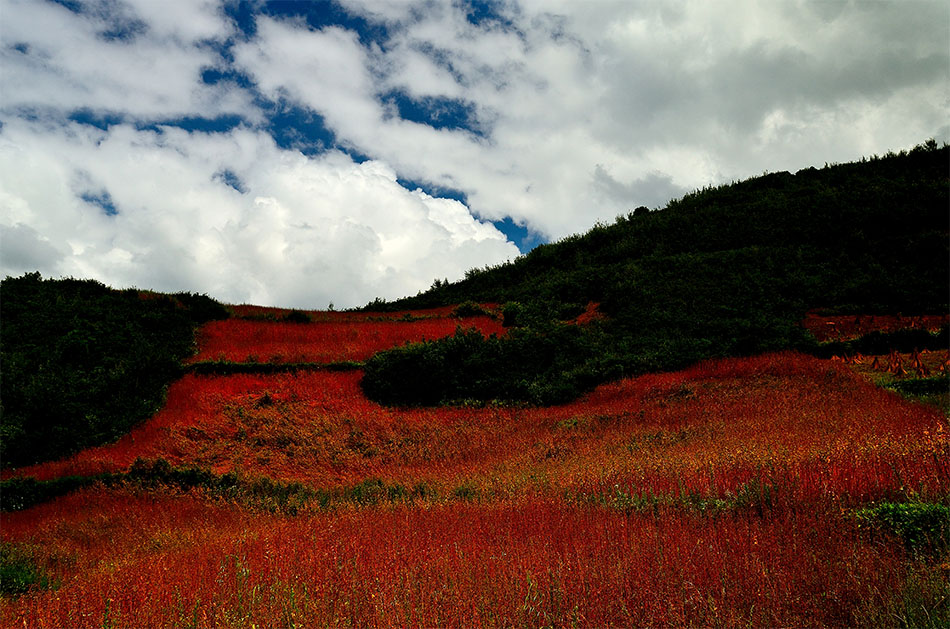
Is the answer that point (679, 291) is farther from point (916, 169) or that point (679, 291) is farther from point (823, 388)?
point (916, 169)

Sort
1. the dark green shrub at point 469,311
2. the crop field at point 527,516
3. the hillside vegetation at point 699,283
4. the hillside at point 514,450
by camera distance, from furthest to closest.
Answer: the dark green shrub at point 469,311, the hillside vegetation at point 699,283, the hillside at point 514,450, the crop field at point 527,516

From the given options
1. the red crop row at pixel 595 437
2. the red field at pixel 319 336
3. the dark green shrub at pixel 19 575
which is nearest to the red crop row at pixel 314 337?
the red field at pixel 319 336

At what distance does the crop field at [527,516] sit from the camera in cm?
442

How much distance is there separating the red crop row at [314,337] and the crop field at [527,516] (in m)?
4.99

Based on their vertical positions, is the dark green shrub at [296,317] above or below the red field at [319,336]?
above

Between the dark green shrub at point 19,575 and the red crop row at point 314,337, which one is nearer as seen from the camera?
the dark green shrub at point 19,575

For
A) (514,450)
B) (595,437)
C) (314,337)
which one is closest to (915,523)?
(595,437)

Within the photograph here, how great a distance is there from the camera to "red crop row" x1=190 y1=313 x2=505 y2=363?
76.6 feet

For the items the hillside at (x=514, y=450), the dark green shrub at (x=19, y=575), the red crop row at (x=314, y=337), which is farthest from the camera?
the red crop row at (x=314, y=337)

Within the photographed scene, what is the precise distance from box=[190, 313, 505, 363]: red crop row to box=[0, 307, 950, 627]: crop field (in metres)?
4.99

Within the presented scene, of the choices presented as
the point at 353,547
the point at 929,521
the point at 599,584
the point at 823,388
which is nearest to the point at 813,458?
the point at 929,521

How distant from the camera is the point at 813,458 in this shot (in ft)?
26.5

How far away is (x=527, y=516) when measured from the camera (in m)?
7.50

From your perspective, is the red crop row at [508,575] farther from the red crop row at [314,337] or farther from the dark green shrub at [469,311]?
the dark green shrub at [469,311]
